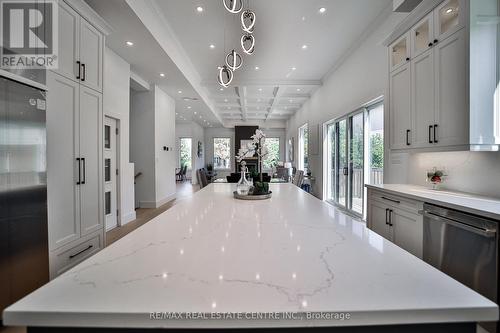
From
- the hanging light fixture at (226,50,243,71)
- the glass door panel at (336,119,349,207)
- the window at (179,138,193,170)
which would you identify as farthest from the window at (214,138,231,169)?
the hanging light fixture at (226,50,243,71)

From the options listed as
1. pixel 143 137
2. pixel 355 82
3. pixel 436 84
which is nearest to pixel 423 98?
pixel 436 84

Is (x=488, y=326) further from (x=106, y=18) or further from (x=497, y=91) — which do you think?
(x=106, y=18)

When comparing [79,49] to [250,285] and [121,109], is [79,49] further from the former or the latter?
[250,285]

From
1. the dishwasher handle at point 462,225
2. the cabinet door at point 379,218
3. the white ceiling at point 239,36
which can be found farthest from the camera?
the white ceiling at point 239,36

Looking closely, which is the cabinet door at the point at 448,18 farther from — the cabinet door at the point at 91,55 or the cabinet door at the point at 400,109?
the cabinet door at the point at 91,55

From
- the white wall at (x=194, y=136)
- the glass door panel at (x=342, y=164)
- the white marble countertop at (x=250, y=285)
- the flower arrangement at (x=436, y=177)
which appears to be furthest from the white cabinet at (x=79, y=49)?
the white wall at (x=194, y=136)

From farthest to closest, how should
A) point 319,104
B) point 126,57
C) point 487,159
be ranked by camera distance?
point 319,104 → point 126,57 → point 487,159

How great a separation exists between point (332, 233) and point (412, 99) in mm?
2262

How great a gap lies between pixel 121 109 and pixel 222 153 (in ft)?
29.8

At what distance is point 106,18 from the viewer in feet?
9.99

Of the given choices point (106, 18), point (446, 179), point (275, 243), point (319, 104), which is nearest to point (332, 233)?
point (275, 243)

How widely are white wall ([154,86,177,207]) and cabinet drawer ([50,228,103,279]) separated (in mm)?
3527

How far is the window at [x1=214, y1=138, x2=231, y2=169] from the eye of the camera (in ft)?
44.3

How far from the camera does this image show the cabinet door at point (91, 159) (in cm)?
240
